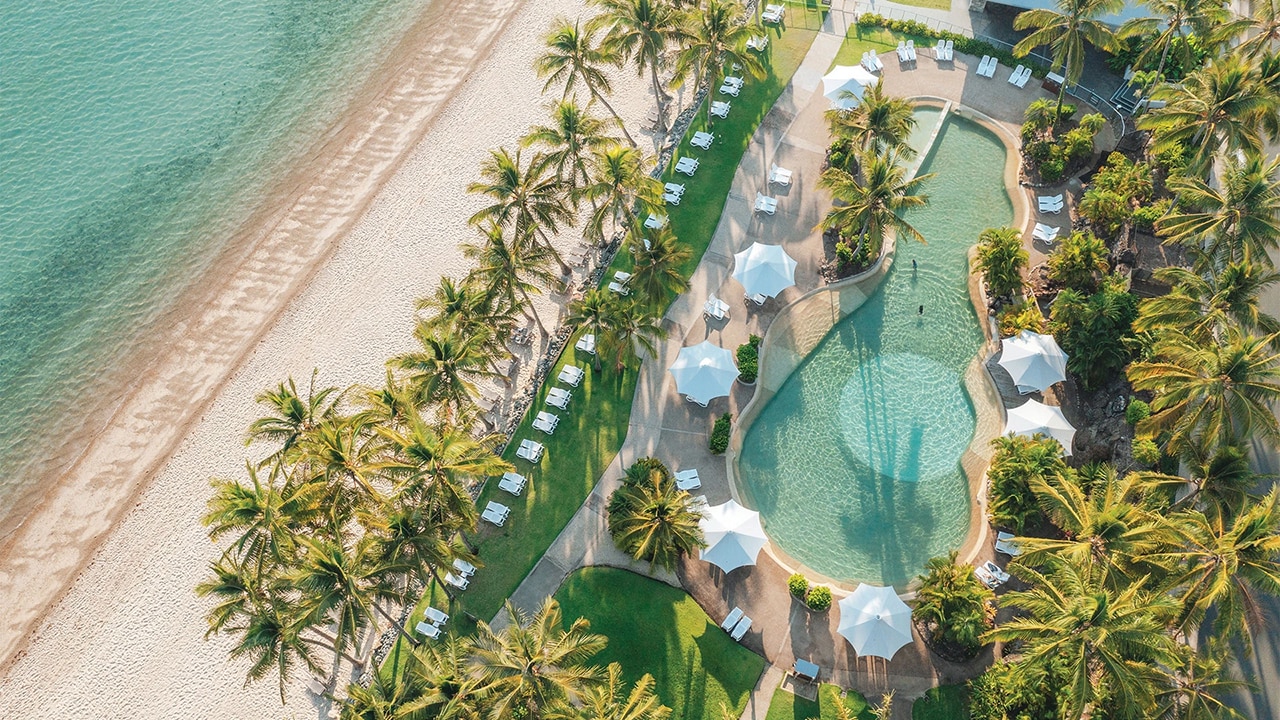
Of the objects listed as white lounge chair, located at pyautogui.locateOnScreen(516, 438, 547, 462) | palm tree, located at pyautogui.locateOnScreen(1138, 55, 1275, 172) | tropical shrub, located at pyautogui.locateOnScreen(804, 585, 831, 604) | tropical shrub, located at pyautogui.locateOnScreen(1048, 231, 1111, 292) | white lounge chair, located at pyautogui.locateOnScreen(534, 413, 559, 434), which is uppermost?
palm tree, located at pyautogui.locateOnScreen(1138, 55, 1275, 172)

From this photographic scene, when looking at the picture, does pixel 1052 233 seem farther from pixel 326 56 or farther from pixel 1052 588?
pixel 326 56

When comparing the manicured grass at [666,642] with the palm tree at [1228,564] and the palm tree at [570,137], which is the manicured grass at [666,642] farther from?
the palm tree at [570,137]

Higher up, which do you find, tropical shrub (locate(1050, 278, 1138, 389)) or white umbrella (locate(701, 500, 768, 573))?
tropical shrub (locate(1050, 278, 1138, 389))

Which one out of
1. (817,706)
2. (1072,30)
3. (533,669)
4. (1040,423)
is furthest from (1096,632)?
(1072,30)

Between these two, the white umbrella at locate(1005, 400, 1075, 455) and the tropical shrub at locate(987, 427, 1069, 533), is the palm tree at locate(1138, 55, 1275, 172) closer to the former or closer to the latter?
the white umbrella at locate(1005, 400, 1075, 455)

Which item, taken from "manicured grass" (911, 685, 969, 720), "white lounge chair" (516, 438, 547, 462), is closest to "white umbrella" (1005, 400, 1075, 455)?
"manicured grass" (911, 685, 969, 720)

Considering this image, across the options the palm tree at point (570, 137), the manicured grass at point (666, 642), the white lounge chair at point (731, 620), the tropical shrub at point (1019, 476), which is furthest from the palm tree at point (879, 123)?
the manicured grass at point (666, 642)

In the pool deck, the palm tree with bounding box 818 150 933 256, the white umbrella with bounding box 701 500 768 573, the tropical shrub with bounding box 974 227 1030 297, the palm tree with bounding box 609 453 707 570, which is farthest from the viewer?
the tropical shrub with bounding box 974 227 1030 297

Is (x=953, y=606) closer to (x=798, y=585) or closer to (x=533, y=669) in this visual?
(x=798, y=585)
